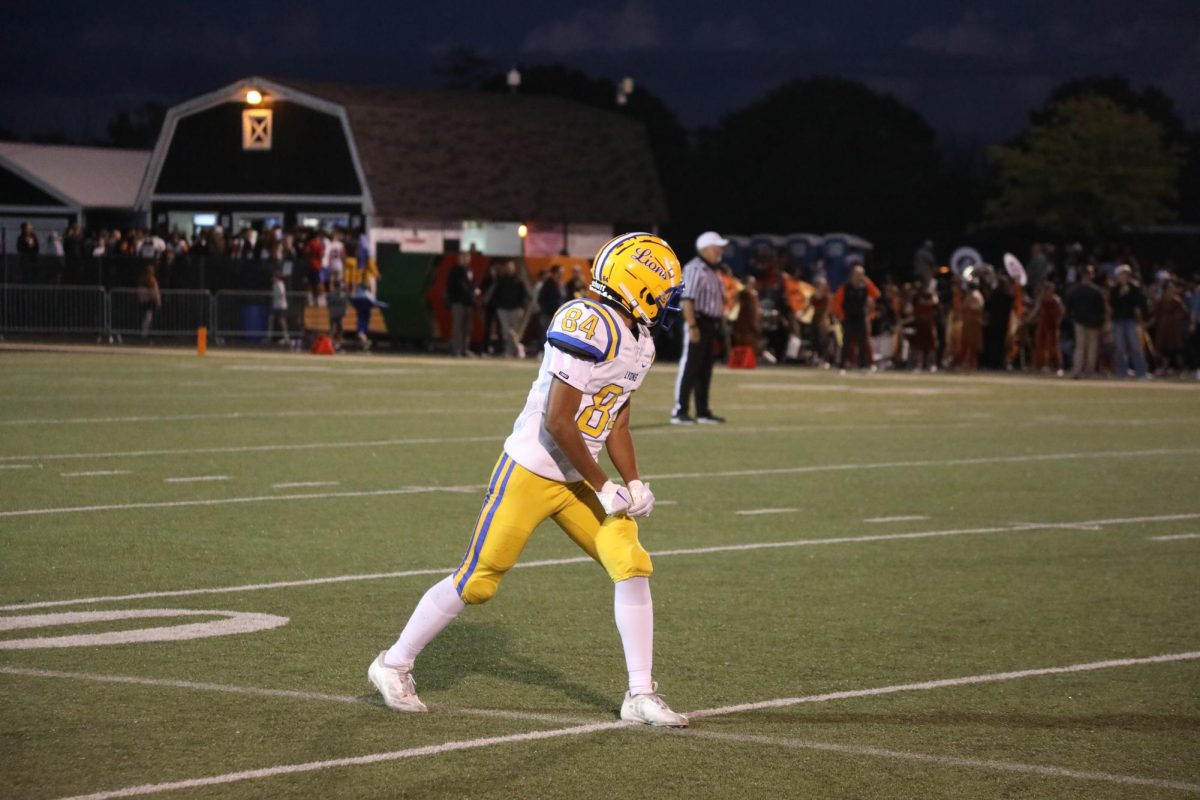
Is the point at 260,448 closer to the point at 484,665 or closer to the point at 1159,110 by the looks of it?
the point at 484,665

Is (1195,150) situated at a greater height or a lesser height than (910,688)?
greater

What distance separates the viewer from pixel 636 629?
21.0 feet

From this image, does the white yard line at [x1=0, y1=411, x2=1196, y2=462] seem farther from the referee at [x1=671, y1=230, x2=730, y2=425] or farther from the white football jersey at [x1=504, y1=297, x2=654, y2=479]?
the white football jersey at [x1=504, y1=297, x2=654, y2=479]

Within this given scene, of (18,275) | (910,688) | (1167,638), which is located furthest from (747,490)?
(18,275)

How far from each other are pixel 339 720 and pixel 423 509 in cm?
591

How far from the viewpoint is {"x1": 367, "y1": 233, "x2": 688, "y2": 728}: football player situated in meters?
6.39

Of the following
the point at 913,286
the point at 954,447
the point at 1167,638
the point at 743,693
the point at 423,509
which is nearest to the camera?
the point at 743,693

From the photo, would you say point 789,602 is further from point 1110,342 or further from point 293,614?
point 1110,342

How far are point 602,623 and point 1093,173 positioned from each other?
65.9m

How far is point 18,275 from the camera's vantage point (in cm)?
3838

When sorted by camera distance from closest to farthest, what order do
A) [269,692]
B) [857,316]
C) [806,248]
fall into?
[269,692] → [857,316] → [806,248]

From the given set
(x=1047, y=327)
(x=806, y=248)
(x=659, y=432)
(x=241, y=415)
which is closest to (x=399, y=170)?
(x=806, y=248)

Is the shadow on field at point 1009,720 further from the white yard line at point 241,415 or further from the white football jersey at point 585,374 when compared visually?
the white yard line at point 241,415

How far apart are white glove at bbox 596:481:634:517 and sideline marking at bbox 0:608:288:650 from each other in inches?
88.0
